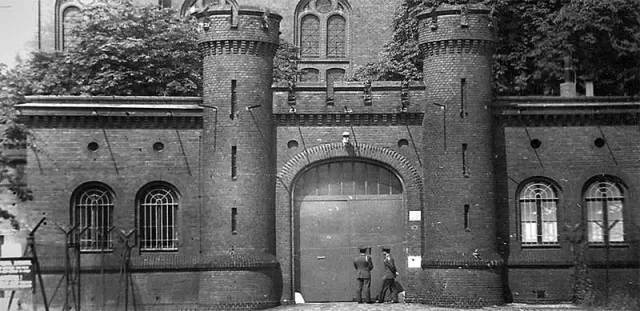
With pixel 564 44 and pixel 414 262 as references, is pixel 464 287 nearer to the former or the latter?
pixel 414 262

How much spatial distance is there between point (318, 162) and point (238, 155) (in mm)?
2330

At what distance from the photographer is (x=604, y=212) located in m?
31.8

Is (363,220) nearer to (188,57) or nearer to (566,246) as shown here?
(566,246)

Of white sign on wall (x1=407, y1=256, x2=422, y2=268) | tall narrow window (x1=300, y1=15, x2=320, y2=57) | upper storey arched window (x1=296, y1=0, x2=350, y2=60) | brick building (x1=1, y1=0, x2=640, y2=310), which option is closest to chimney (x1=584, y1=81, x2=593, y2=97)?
brick building (x1=1, y1=0, x2=640, y2=310)

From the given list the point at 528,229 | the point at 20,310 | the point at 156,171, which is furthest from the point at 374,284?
the point at 20,310

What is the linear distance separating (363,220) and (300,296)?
2.78m

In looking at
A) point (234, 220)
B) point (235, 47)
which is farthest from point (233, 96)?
point (234, 220)

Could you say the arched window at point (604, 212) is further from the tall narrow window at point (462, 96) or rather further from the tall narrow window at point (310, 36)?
the tall narrow window at point (310, 36)

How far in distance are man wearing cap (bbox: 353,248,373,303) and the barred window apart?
32.2 m

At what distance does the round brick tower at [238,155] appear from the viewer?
30.3 m

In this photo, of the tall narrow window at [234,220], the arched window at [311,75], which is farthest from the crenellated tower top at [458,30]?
the arched window at [311,75]

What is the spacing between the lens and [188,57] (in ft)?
148

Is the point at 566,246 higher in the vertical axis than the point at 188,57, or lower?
lower

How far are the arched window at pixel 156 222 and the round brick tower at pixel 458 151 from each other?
23.2ft
